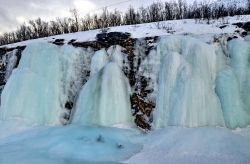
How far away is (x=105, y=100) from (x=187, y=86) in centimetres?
268

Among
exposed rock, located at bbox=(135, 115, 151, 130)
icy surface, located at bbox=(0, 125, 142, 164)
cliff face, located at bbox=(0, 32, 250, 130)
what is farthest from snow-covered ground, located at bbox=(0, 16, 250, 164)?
exposed rock, located at bbox=(135, 115, 151, 130)

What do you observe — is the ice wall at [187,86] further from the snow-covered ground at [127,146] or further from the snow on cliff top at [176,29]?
the snow on cliff top at [176,29]

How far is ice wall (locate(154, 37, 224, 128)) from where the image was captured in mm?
11891

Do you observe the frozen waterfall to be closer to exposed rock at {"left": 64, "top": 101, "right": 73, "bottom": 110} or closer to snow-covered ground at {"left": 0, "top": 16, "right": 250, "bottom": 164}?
snow-covered ground at {"left": 0, "top": 16, "right": 250, "bottom": 164}

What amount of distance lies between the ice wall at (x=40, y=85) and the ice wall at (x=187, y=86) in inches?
138

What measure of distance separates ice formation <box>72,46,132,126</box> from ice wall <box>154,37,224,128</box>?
115 cm

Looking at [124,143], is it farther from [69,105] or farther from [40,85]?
[40,85]

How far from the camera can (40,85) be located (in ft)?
46.2

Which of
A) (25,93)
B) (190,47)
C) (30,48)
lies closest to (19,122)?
(25,93)

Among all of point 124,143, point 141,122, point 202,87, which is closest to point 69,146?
point 124,143

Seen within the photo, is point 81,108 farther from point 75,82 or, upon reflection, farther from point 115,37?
point 115,37

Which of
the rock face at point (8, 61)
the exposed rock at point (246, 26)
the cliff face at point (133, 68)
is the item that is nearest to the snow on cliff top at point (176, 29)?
the exposed rock at point (246, 26)

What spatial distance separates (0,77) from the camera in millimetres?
16203

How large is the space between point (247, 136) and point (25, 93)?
7.61 metres
